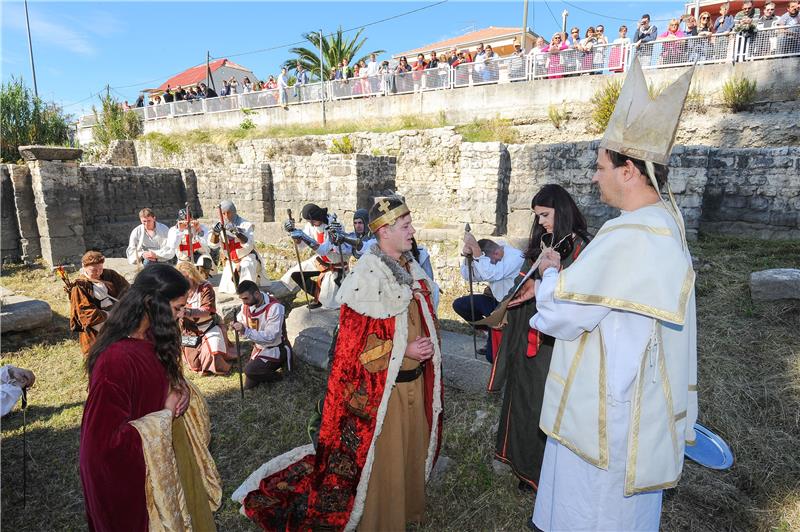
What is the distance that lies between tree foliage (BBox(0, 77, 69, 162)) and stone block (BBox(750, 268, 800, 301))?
19.0 m

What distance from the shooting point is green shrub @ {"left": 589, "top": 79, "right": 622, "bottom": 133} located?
1012 cm

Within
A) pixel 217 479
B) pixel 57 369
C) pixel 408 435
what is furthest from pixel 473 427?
pixel 57 369

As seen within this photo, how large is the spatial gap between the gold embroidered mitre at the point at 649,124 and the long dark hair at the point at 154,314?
7.07 feet

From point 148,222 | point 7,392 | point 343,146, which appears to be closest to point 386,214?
point 7,392

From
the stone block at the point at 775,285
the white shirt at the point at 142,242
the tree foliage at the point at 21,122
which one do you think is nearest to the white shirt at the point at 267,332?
the white shirt at the point at 142,242

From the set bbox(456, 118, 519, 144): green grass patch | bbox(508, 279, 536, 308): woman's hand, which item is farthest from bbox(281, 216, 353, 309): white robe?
bbox(456, 118, 519, 144): green grass patch

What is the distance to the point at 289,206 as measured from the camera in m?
12.6

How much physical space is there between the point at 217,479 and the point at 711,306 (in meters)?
5.80

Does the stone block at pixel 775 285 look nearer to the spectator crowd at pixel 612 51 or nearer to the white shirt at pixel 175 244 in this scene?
the spectator crowd at pixel 612 51

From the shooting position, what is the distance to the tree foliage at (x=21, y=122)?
14352 millimetres

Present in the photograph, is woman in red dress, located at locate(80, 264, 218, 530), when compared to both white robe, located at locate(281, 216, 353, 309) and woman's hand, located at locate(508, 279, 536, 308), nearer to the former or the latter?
woman's hand, located at locate(508, 279, 536, 308)

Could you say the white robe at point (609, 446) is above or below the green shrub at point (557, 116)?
below

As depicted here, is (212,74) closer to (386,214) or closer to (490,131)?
(490,131)

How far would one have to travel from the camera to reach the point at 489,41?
33.8m
